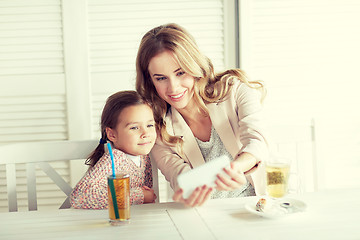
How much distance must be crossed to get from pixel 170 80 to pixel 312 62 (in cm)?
109

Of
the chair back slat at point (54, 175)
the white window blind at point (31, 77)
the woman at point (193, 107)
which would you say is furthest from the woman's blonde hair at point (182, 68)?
the white window blind at point (31, 77)

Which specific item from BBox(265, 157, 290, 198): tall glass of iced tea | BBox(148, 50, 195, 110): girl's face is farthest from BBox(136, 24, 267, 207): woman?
BBox(265, 157, 290, 198): tall glass of iced tea

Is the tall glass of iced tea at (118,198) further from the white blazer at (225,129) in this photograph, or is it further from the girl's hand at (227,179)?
the white blazer at (225,129)

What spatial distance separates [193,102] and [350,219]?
2.62 feet

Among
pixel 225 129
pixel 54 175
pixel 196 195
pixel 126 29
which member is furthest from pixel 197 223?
pixel 126 29

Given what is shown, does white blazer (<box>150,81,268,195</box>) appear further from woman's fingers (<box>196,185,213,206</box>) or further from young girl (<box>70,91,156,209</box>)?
woman's fingers (<box>196,185,213,206</box>)

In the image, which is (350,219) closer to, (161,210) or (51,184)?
(161,210)

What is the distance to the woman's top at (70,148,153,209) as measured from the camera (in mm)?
1437

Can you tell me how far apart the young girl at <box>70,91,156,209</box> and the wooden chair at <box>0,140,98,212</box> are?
2.7 inches

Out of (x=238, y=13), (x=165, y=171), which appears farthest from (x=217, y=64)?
(x=165, y=171)

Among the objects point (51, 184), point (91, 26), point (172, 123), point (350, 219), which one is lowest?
point (51, 184)

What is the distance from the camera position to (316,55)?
2.43 m

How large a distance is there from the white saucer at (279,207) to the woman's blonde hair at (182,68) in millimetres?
493

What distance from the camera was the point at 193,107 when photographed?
1.86m
